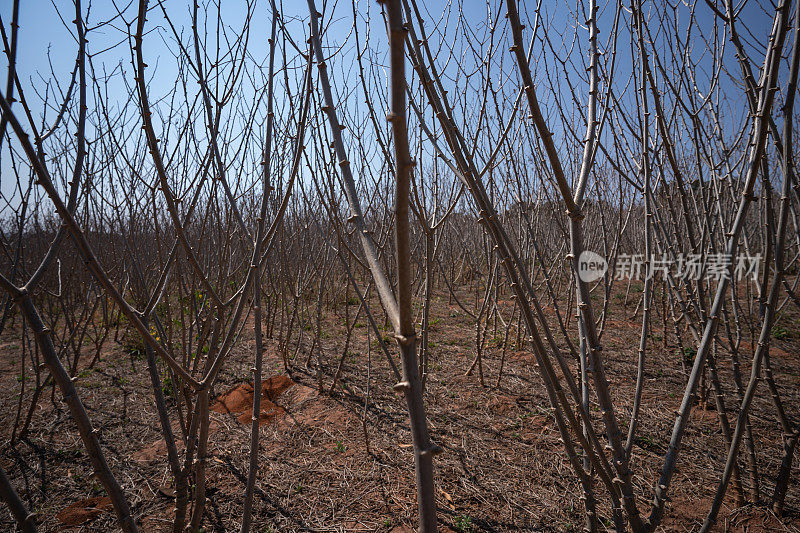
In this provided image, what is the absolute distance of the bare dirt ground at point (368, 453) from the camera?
69.1 inches

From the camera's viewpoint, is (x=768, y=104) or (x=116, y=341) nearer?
(x=768, y=104)

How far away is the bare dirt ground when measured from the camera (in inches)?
69.1

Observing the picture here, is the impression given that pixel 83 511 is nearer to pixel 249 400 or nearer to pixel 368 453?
pixel 249 400

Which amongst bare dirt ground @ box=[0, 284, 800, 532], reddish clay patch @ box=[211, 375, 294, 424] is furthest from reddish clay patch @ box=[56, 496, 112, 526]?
reddish clay patch @ box=[211, 375, 294, 424]

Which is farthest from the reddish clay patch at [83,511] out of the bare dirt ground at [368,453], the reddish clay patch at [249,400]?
the reddish clay patch at [249,400]

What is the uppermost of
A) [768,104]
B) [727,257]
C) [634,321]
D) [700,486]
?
[768,104]

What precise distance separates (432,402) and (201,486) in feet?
6.00

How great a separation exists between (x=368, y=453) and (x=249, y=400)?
3.56 feet

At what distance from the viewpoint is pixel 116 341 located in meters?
4.21

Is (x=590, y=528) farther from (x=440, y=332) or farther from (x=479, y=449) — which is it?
(x=440, y=332)

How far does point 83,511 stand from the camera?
5.78ft

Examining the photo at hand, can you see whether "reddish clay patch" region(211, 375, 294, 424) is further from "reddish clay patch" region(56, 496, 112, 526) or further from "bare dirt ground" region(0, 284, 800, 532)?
"reddish clay patch" region(56, 496, 112, 526)

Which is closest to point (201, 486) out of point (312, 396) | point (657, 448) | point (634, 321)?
point (312, 396)

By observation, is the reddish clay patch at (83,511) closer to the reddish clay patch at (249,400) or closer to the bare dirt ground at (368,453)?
the bare dirt ground at (368,453)
